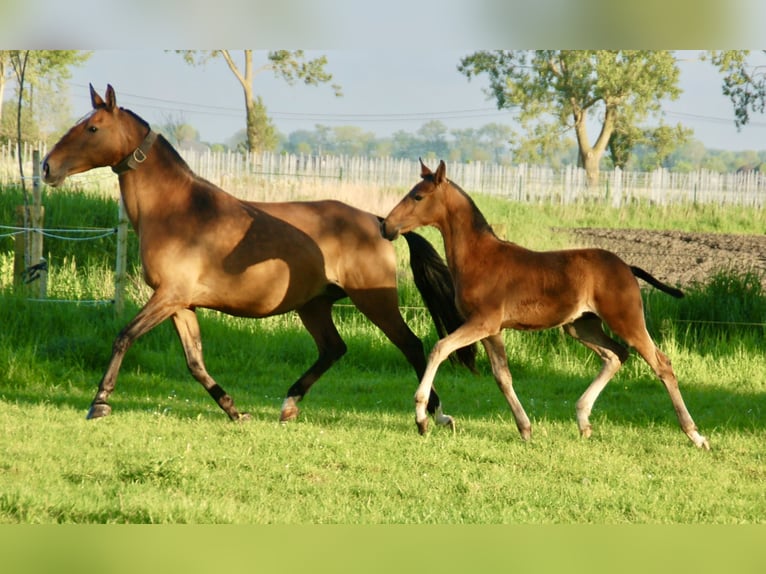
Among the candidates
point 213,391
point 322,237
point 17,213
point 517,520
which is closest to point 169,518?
point 517,520

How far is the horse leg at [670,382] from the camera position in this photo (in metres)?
7.32

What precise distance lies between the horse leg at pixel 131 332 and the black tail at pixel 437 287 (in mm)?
2094

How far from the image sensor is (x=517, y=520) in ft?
17.6

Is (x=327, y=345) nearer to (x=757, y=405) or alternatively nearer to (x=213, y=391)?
(x=213, y=391)

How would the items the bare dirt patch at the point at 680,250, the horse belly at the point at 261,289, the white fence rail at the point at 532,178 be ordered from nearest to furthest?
the horse belly at the point at 261,289 → the bare dirt patch at the point at 680,250 → the white fence rail at the point at 532,178

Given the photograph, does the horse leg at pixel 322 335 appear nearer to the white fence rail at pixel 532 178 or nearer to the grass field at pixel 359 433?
the grass field at pixel 359 433

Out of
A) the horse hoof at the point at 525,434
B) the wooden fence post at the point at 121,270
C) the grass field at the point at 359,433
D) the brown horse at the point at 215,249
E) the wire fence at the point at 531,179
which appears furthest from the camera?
the wire fence at the point at 531,179

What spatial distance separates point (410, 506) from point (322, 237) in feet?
10.7

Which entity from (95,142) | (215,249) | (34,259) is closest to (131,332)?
(215,249)

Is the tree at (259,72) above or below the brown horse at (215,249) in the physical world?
above

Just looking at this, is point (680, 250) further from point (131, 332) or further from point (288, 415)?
point (131, 332)

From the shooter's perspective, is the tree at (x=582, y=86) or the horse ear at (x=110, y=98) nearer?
the horse ear at (x=110, y=98)

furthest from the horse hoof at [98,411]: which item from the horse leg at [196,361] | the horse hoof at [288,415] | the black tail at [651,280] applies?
the black tail at [651,280]

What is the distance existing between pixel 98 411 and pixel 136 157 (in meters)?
2.02
